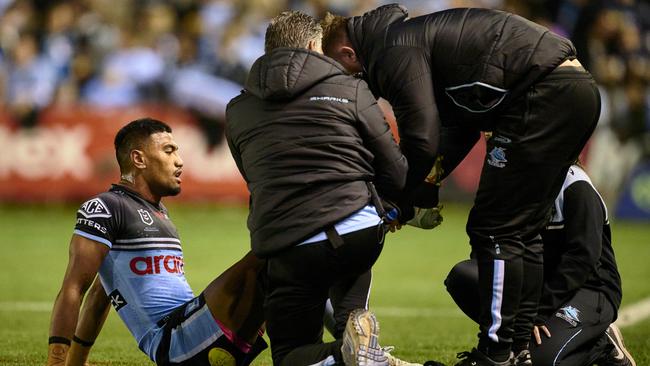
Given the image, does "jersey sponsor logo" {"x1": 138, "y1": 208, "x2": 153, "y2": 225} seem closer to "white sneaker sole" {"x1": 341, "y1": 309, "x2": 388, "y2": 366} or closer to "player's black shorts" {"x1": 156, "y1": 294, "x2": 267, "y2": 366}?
"player's black shorts" {"x1": 156, "y1": 294, "x2": 267, "y2": 366}

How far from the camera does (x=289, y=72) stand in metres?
4.53

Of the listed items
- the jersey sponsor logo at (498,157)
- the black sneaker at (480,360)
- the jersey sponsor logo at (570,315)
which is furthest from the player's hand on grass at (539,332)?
the jersey sponsor logo at (498,157)

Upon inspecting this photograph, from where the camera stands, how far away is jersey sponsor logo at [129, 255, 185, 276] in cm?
540

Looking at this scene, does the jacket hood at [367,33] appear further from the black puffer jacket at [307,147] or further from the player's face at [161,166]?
the player's face at [161,166]

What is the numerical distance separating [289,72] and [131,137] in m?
1.49

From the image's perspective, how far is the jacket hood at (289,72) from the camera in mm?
4523

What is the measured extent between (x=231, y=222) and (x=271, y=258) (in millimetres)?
10554

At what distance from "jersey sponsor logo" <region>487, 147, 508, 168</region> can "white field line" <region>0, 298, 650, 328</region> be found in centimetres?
333

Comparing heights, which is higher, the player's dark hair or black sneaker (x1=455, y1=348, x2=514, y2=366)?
the player's dark hair

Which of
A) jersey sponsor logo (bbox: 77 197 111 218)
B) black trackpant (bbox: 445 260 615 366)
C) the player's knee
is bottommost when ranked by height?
black trackpant (bbox: 445 260 615 366)

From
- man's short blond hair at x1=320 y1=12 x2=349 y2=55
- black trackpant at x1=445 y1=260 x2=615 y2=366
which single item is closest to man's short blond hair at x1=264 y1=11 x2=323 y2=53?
man's short blond hair at x1=320 y1=12 x2=349 y2=55

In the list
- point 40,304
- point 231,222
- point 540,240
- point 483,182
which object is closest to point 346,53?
point 483,182

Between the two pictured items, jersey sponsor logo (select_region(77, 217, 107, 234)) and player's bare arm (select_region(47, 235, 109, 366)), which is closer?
player's bare arm (select_region(47, 235, 109, 366))

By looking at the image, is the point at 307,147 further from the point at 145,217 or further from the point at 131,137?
the point at 131,137
